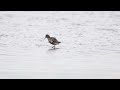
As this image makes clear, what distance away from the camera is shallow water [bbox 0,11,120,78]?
10498mm

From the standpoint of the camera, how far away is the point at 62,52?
546 inches

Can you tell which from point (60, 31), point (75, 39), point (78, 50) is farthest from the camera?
point (60, 31)

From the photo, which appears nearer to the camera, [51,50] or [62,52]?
[62,52]

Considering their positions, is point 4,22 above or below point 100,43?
above

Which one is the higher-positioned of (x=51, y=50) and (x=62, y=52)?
(x=51, y=50)

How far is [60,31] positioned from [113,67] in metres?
8.99

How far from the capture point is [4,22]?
949 inches

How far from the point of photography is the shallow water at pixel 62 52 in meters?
10.5

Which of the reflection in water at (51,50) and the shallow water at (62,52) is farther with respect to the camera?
the reflection in water at (51,50)

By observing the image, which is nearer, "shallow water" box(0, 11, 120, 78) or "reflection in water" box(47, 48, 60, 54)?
"shallow water" box(0, 11, 120, 78)

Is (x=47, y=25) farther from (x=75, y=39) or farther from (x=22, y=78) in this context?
(x=22, y=78)
